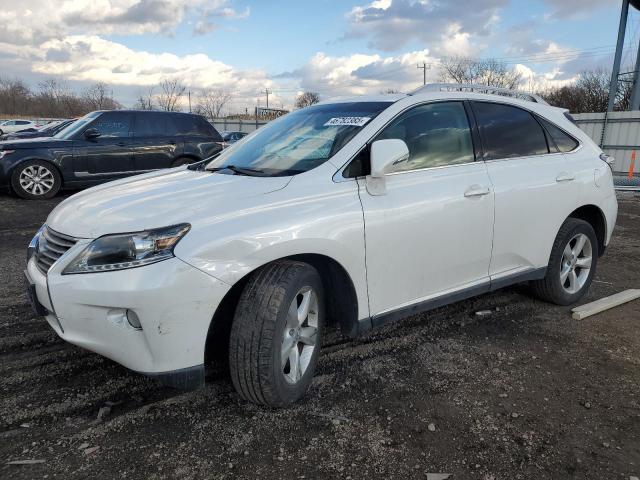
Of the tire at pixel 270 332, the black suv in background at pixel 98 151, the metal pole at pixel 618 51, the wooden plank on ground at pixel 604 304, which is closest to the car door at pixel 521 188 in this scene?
the wooden plank on ground at pixel 604 304

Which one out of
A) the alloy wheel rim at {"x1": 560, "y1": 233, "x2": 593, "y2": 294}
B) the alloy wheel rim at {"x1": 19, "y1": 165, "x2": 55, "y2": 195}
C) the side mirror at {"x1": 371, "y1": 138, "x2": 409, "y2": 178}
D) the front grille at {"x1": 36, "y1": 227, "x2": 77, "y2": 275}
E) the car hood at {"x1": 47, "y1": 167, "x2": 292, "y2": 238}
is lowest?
the alloy wheel rim at {"x1": 560, "y1": 233, "x2": 593, "y2": 294}

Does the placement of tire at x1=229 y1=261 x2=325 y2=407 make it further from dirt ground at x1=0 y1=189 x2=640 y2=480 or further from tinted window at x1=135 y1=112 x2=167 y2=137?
tinted window at x1=135 y1=112 x2=167 y2=137

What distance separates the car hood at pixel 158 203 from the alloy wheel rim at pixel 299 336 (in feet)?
1.98

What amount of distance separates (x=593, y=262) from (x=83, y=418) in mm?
4169

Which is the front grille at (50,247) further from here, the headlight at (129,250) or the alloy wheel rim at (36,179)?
the alloy wheel rim at (36,179)

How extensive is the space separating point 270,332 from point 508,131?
2.48 metres

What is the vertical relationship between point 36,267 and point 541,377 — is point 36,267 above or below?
above

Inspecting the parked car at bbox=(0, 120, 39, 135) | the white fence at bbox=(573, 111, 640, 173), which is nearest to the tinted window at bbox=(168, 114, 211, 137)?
the white fence at bbox=(573, 111, 640, 173)

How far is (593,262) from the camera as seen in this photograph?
4.45 meters

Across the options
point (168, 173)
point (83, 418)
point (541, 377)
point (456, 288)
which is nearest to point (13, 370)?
point (83, 418)

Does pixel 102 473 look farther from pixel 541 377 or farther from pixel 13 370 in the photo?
pixel 541 377

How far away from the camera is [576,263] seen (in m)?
4.35

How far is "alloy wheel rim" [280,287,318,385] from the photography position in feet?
8.73

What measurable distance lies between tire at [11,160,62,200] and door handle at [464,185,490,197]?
29.1 ft
